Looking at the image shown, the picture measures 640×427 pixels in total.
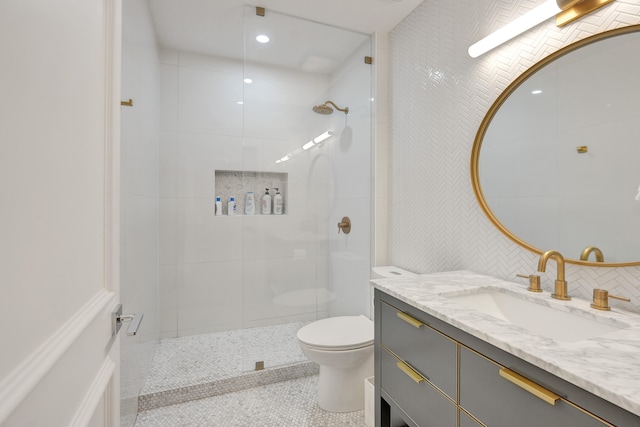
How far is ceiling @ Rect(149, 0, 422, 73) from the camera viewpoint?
195 cm

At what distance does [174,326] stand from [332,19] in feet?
8.63

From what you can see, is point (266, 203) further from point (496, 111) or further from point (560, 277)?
point (560, 277)

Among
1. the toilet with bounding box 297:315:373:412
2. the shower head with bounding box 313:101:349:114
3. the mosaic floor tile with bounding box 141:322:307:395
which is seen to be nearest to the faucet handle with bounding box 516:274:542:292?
the toilet with bounding box 297:315:373:412

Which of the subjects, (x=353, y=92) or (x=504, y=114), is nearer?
(x=504, y=114)

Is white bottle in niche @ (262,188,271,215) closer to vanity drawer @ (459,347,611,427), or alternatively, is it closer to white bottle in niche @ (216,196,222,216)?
white bottle in niche @ (216,196,222,216)

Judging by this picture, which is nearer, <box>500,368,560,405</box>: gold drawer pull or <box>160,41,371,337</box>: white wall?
<box>500,368,560,405</box>: gold drawer pull

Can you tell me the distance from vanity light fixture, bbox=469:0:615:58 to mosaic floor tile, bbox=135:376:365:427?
202cm

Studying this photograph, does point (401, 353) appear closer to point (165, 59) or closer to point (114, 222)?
point (114, 222)

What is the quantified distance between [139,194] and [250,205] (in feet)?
2.64

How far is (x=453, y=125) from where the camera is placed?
1671 mm

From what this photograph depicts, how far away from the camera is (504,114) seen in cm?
140

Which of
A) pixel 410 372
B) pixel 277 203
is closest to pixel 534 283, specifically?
pixel 410 372

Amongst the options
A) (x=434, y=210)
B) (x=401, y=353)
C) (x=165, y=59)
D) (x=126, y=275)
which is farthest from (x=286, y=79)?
(x=401, y=353)

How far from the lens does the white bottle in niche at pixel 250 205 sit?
235 centimetres
